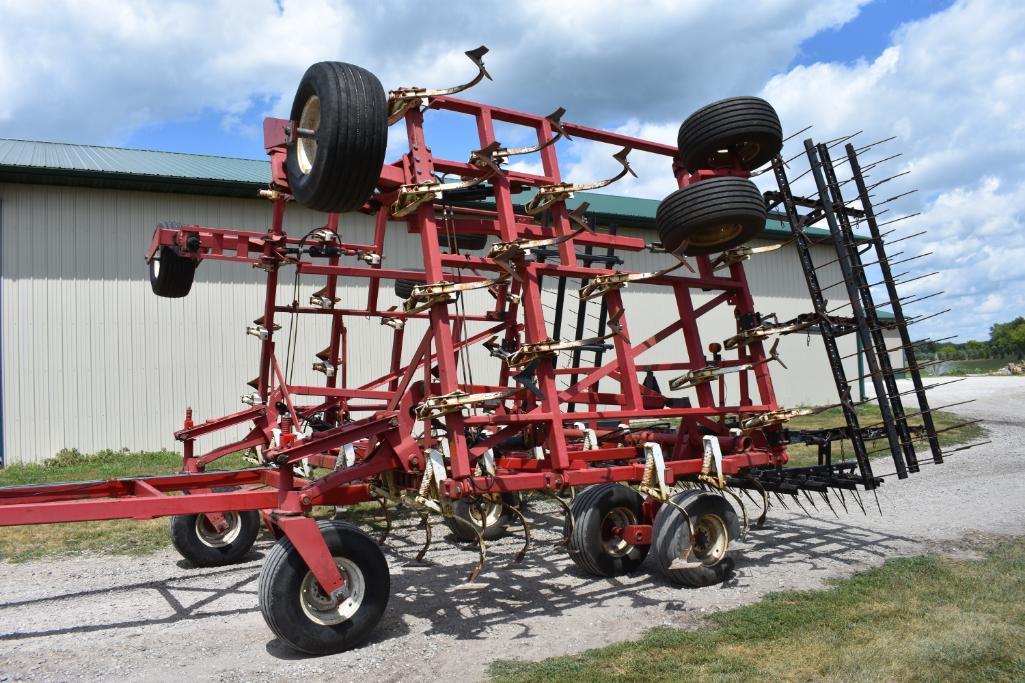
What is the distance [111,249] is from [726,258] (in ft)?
39.3

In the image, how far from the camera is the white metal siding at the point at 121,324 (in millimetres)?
13391

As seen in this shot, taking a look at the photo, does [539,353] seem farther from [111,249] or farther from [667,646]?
[111,249]

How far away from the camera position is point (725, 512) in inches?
231

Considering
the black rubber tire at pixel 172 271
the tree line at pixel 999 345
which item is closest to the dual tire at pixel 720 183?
the black rubber tire at pixel 172 271

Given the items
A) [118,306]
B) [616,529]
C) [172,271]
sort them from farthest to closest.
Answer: [118,306], [172,271], [616,529]

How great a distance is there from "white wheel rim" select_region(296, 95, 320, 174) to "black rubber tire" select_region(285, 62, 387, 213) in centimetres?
19

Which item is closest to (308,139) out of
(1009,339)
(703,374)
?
(703,374)

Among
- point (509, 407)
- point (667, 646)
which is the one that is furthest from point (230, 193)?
point (667, 646)

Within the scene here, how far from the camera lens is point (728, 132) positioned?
600cm

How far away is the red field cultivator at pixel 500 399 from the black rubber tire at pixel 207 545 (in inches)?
0.5

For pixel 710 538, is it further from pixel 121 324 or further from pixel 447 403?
pixel 121 324

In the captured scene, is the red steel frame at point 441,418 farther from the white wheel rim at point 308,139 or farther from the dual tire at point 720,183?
the white wheel rim at point 308,139

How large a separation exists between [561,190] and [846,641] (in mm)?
3754

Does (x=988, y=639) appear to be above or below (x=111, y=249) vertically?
below
